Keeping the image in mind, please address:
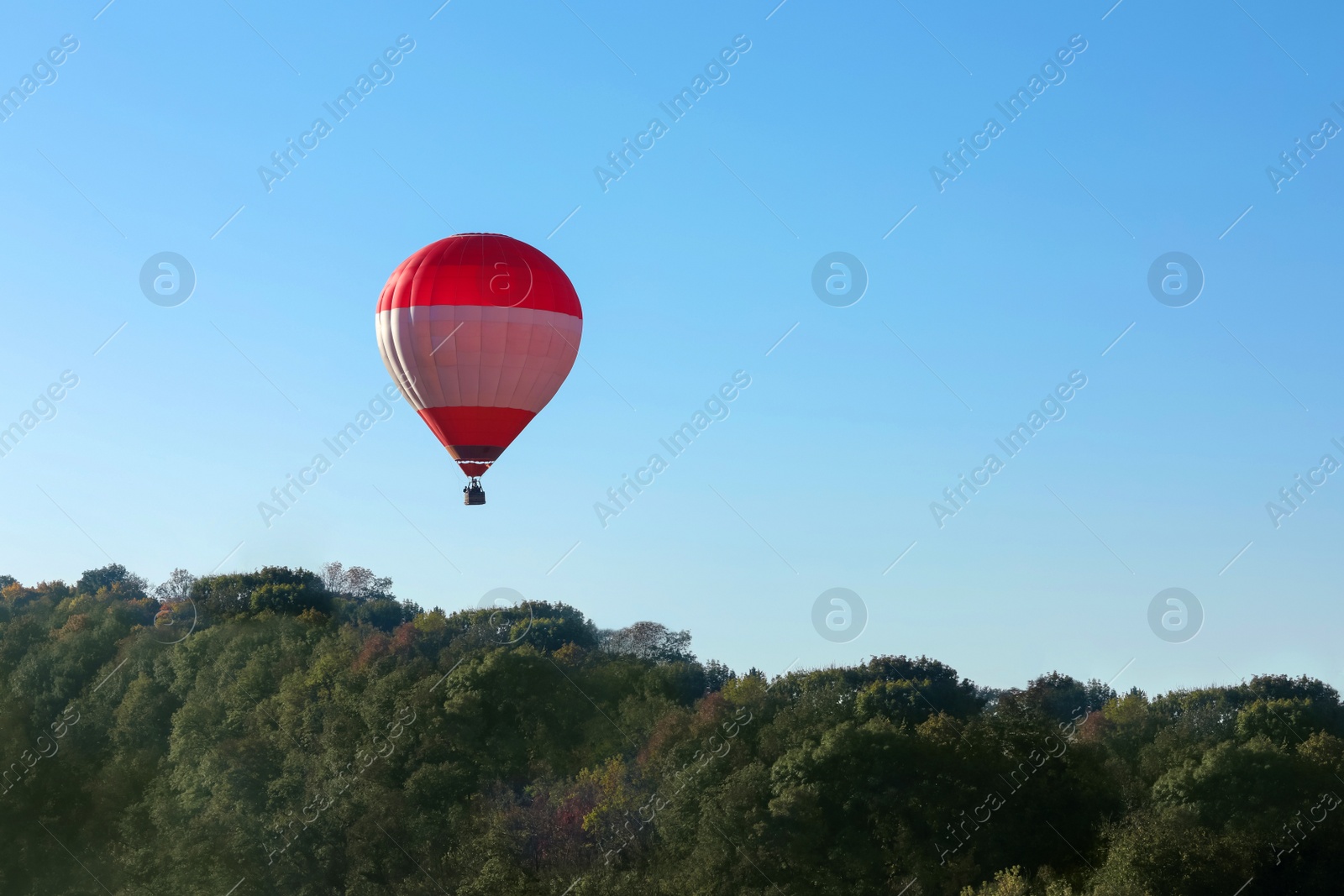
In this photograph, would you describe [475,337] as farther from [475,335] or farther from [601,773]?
[601,773]

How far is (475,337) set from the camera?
38875 millimetres

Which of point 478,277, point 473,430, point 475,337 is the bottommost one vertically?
point 473,430

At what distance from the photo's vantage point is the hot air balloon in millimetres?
38938

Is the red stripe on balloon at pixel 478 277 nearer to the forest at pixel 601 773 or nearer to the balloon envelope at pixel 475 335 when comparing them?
the balloon envelope at pixel 475 335

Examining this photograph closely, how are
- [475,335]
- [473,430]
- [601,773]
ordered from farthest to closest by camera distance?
[601,773], [473,430], [475,335]

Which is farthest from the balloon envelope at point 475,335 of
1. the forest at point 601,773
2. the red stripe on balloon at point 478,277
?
the forest at point 601,773

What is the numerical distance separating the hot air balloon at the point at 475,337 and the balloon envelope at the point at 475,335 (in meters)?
0.02

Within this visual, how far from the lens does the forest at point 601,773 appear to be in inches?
2159

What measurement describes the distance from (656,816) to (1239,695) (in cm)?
4428

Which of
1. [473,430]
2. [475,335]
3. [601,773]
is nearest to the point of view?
[475,335]

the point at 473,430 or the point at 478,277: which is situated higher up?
the point at 478,277

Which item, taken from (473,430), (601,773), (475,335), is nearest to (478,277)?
(475,335)

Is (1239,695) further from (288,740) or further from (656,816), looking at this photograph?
(288,740)

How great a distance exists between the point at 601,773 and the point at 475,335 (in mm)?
33308
